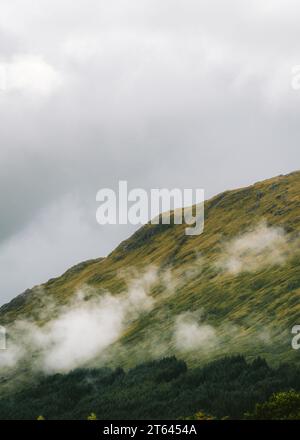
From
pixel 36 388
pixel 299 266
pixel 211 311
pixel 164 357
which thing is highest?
pixel 299 266

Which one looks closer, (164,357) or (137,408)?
(137,408)

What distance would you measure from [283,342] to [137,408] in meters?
36.5

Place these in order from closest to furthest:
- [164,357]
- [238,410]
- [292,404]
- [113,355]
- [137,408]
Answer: [292,404] → [238,410] → [137,408] → [164,357] → [113,355]

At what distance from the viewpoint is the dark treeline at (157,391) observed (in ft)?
366

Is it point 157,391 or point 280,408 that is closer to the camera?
point 280,408

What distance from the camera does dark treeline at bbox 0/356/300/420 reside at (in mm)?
111562

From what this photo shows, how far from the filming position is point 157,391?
461 feet

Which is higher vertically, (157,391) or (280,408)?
(280,408)

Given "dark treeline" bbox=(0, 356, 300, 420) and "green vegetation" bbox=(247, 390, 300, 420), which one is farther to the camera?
"dark treeline" bbox=(0, 356, 300, 420)

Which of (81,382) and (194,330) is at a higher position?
(194,330)

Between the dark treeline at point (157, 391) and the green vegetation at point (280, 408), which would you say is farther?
the dark treeline at point (157, 391)

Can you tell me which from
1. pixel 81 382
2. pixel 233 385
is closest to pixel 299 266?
pixel 233 385

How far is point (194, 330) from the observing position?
565ft

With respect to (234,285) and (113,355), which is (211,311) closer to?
(234,285)
